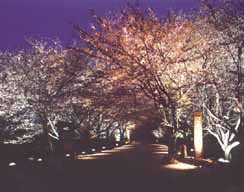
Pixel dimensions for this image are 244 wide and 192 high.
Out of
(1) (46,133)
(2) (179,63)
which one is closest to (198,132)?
(2) (179,63)

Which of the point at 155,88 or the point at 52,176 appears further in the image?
the point at 155,88

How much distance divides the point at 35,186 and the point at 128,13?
11.3 metres

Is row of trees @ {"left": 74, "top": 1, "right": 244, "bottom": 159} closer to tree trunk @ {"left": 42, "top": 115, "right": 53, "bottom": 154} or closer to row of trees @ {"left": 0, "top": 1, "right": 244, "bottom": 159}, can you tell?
row of trees @ {"left": 0, "top": 1, "right": 244, "bottom": 159}

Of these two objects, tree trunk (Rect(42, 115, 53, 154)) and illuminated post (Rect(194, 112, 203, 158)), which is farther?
tree trunk (Rect(42, 115, 53, 154))

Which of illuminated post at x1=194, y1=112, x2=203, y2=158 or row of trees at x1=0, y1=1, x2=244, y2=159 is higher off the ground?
row of trees at x1=0, y1=1, x2=244, y2=159

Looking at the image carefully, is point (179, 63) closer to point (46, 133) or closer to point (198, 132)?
point (198, 132)

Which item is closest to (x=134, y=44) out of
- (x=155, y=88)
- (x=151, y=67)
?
(x=151, y=67)

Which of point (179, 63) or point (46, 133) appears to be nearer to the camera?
point (179, 63)

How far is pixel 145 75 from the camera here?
83.2ft

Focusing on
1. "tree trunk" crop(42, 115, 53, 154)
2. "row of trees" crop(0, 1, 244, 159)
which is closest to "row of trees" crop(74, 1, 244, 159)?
"row of trees" crop(0, 1, 244, 159)

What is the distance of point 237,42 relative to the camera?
19.2 metres

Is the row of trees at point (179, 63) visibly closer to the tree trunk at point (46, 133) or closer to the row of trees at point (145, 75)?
the row of trees at point (145, 75)

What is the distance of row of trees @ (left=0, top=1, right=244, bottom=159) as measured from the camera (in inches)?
835

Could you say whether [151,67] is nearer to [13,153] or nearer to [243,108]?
[243,108]
